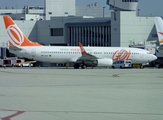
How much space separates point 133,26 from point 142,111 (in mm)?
75229

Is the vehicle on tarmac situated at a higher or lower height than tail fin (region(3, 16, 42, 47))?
lower

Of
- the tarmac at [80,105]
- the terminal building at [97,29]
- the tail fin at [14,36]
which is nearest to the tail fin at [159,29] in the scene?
the tail fin at [14,36]

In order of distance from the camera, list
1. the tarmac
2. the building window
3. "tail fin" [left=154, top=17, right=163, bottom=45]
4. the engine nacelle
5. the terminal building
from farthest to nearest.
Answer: the building window
the terminal building
the engine nacelle
"tail fin" [left=154, top=17, right=163, bottom=45]
the tarmac

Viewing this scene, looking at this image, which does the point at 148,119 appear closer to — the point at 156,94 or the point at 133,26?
the point at 156,94

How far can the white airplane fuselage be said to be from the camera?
2231 inches

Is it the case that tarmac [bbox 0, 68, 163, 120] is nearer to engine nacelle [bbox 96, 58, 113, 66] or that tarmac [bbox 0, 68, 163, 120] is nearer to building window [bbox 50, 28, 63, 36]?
engine nacelle [bbox 96, 58, 113, 66]

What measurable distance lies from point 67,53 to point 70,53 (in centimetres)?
46

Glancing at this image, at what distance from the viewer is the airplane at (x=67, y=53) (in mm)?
56688

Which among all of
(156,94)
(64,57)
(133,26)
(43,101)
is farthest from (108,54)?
(43,101)

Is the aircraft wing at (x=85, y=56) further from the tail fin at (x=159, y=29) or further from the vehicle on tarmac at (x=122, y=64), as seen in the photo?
the tail fin at (x=159, y=29)

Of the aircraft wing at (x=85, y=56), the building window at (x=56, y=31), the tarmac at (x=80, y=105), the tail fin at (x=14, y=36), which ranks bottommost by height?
the tarmac at (x=80, y=105)

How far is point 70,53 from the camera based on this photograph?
58.4 metres

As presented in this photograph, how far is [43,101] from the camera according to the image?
1730 centimetres

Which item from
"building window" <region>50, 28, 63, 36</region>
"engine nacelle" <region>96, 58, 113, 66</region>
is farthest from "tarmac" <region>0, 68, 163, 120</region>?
"building window" <region>50, 28, 63, 36</region>
